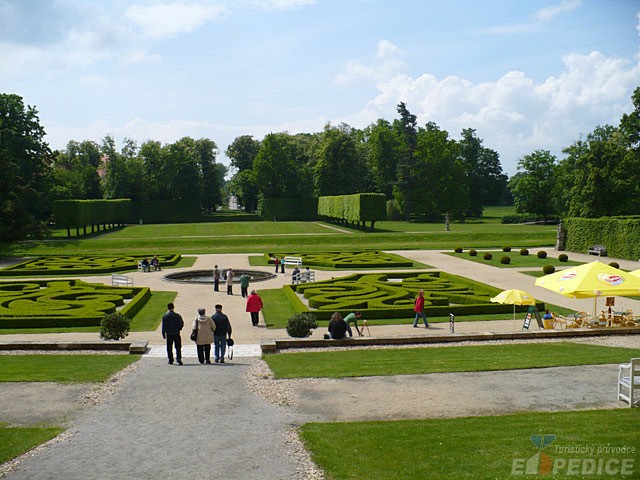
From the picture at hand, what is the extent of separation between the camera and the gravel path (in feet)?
30.0

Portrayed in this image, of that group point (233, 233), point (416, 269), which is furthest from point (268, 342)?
point (233, 233)

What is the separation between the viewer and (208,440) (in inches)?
409

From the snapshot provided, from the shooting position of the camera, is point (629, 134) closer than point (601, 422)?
No

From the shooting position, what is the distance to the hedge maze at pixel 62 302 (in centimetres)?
2428

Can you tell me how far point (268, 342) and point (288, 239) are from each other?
45.3 m

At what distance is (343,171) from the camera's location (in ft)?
354

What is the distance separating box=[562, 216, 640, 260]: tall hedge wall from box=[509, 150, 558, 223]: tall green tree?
50.2 m

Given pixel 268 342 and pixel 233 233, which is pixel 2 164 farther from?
pixel 268 342

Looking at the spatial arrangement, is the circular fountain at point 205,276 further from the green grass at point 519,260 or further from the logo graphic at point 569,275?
the logo graphic at point 569,275

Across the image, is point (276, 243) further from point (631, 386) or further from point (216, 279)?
point (631, 386)

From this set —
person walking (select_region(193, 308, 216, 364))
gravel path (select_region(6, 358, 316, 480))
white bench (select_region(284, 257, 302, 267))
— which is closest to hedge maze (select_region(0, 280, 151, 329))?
person walking (select_region(193, 308, 216, 364))

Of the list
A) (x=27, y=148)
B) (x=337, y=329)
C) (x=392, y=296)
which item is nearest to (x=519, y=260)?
(x=392, y=296)

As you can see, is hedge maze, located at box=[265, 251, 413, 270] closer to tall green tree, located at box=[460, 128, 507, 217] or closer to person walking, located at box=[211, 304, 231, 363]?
person walking, located at box=[211, 304, 231, 363]

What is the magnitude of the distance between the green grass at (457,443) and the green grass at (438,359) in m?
3.94
